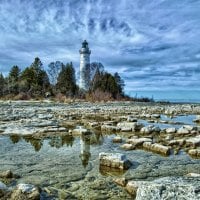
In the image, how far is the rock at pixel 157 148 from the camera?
8434mm

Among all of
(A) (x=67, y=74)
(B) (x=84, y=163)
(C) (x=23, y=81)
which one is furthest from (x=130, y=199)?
(A) (x=67, y=74)

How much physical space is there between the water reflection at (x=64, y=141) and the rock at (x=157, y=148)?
5.48 ft

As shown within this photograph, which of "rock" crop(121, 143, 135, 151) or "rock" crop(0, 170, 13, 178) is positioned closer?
"rock" crop(0, 170, 13, 178)

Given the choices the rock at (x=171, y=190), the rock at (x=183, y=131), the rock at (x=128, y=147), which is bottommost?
the rock at (x=128, y=147)

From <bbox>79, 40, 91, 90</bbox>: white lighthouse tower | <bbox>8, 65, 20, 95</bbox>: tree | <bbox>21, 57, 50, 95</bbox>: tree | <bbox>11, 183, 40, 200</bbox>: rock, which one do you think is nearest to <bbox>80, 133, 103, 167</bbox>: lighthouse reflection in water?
<bbox>11, 183, 40, 200</bbox>: rock

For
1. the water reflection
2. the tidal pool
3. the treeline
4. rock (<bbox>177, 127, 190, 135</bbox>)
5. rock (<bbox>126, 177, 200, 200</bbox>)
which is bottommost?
the tidal pool

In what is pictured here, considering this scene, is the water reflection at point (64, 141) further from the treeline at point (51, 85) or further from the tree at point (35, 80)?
the tree at point (35, 80)

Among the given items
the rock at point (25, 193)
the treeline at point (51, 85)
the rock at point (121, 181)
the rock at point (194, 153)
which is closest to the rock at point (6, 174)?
the rock at point (25, 193)

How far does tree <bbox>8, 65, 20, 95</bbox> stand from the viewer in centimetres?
6204

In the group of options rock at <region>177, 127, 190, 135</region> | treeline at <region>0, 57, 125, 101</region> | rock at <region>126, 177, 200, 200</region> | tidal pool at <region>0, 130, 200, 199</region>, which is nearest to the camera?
rock at <region>126, 177, 200, 200</region>

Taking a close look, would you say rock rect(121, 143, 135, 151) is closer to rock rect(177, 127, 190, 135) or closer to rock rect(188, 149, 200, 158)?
rock rect(188, 149, 200, 158)

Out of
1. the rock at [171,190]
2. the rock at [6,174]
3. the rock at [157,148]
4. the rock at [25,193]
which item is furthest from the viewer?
the rock at [157,148]

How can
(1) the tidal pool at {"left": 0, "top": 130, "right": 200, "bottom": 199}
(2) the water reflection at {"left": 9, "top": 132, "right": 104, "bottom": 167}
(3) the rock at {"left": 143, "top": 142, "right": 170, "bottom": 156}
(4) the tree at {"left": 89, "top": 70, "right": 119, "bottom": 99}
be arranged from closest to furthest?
(1) the tidal pool at {"left": 0, "top": 130, "right": 200, "bottom": 199} < (3) the rock at {"left": 143, "top": 142, "right": 170, "bottom": 156} < (2) the water reflection at {"left": 9, "top": 132, "right": 104, "bottom": 167} < (4) the tree at {"left": 89, "top": 70, "right": 119, "bottom": 99}

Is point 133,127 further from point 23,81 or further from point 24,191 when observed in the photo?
point 23,81
